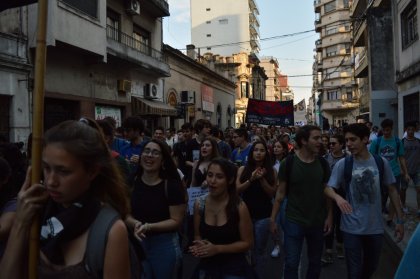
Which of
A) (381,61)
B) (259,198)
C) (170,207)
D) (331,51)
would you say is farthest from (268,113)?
(331,51)

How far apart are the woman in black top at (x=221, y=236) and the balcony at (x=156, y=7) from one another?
16.3m

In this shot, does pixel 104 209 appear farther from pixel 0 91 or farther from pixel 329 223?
pixel 0 91

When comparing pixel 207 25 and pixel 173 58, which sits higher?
pixel 207 25

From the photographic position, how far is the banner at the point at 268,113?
16.8 metres

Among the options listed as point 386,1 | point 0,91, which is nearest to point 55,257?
point 0,91

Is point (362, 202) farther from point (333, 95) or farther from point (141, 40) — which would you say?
point (333, 95)

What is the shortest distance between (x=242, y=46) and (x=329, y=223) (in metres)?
62.4

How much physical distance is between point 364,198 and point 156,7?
16.7 m

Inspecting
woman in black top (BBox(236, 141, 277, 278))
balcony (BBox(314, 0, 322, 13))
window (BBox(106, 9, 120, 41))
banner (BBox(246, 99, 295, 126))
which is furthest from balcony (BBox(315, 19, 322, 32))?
woman in black top (BBox(236, 141, 277, 278))

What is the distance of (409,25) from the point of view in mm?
15016

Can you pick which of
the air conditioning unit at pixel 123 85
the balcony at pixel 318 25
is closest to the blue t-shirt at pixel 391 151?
the air conditioning unit at pixel 123 85

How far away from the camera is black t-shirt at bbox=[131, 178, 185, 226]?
360cm

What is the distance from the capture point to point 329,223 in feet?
14.9

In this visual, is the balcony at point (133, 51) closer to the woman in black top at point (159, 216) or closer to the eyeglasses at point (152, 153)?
the eyeglasses at point (152, 153)
